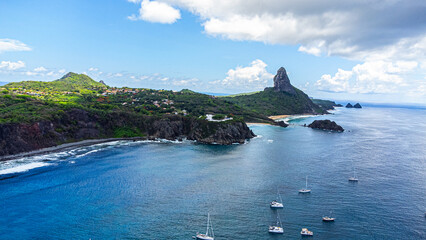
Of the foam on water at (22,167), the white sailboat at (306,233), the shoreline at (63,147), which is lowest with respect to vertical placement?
the white sailboat at (306,233)

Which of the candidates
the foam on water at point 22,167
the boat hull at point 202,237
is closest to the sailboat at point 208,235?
the boat hull at point 202,237

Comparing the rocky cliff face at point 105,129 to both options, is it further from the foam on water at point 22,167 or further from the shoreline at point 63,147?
the foam on water at point 22,167

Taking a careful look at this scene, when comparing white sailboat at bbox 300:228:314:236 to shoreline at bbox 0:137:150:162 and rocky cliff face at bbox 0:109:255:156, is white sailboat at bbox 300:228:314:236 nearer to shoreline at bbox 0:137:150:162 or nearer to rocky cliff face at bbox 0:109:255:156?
rocky cliff face at bbox 0:109:255:156

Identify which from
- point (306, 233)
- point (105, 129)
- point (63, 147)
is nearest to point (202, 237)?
point (306, 233)

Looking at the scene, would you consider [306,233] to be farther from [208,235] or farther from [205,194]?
[205,194]

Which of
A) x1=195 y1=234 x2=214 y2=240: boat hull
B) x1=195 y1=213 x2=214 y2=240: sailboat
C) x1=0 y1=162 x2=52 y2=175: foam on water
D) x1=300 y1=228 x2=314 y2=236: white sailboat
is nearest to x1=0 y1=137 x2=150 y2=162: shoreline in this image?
x1=0 y1=162 x2=52 y2=175: foam on water

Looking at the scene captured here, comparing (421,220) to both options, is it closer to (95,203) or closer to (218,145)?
(95,203)

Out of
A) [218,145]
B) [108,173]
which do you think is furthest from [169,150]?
[108,173]

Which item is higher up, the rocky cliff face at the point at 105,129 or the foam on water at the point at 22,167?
the rocky cliff face at the point at 105,129
